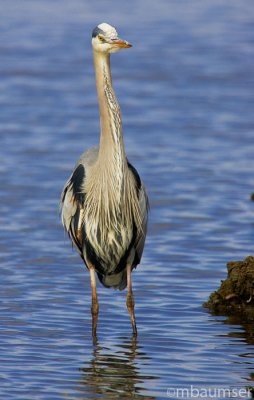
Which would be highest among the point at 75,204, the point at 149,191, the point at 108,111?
the point at 108,111

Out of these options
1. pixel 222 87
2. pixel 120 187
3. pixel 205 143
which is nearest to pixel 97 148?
pixel 120 187

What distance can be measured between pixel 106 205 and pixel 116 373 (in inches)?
58.9

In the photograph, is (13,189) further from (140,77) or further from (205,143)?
(140,77)

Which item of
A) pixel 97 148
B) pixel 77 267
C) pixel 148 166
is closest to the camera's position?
pixel 97 148

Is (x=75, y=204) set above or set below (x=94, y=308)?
above

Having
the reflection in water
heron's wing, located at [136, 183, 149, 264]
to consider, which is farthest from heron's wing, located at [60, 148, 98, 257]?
the reflection in water

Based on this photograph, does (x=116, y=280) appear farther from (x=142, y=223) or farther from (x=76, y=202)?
(x=76, y=202)

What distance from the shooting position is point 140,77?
836 inches

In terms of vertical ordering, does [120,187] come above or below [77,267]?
above

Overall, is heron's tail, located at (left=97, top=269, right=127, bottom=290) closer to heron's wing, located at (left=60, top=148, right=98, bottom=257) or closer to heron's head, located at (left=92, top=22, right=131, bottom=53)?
heron's wing, located at (left=60, top=148, right=98, bottom=257)

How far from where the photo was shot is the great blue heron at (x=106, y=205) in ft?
27.8

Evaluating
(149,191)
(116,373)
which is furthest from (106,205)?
(149,191)

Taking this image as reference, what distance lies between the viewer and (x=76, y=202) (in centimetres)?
886

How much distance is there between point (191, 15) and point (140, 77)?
7.48 meters
